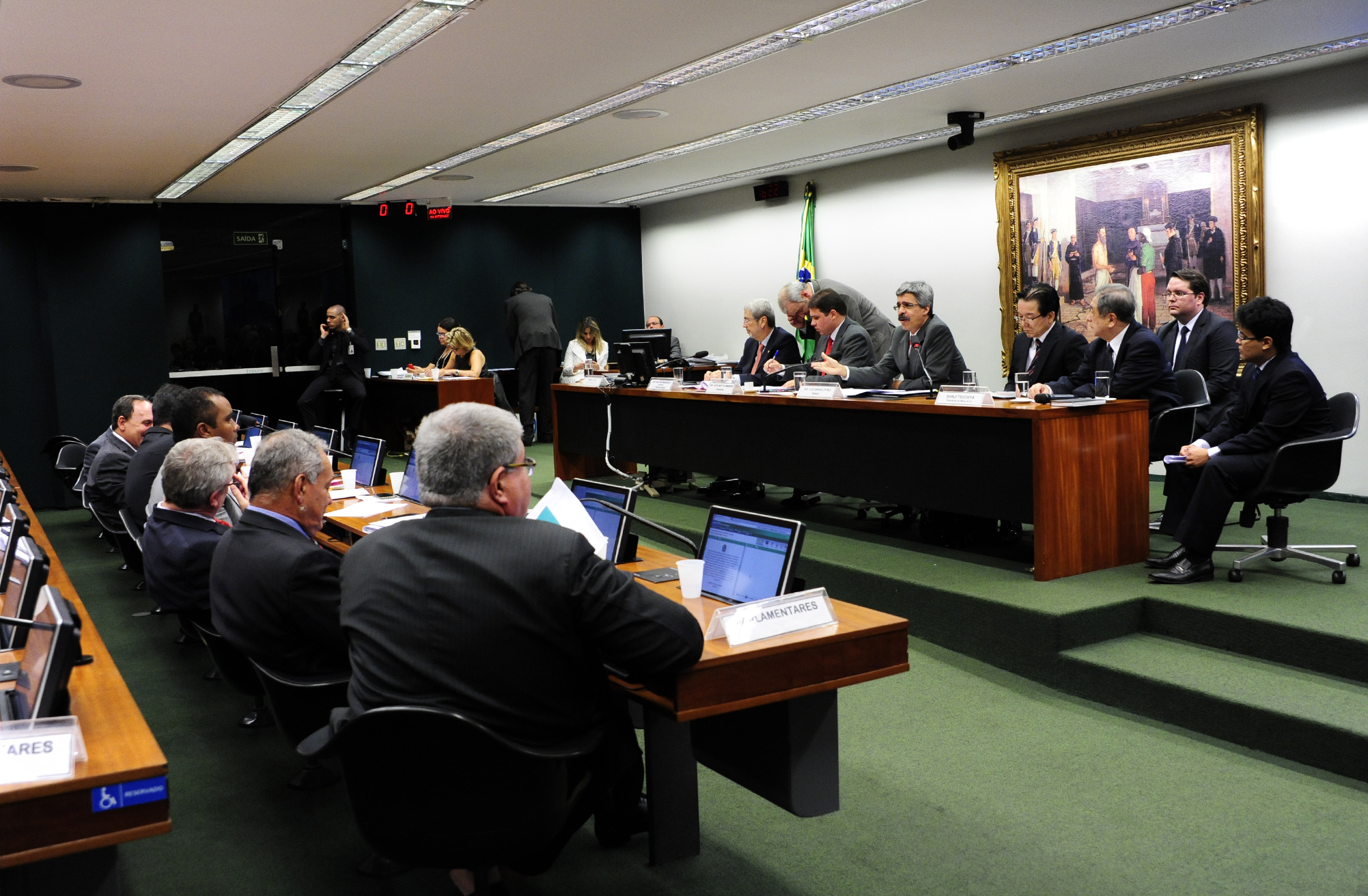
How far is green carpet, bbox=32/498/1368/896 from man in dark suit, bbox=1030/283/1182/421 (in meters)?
1.84

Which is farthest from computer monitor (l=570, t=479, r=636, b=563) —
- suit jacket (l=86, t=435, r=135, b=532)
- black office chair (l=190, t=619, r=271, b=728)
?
suit jacket (l=86, t=435, r=135, b=532)

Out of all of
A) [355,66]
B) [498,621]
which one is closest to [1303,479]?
[498,621]

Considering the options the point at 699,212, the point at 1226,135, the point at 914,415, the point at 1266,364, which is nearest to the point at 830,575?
the point at 914,415

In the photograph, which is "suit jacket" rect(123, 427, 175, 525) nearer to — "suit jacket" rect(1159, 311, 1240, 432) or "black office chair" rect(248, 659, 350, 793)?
"black office chair" rect(248, 659, 350, 793)

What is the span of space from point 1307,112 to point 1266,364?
10.4 feet

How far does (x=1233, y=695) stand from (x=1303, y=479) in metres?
1.31

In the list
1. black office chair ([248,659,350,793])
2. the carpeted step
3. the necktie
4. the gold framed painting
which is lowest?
the carpeted step

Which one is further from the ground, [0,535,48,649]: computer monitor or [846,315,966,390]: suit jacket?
[846,315,966,390]: suit jacket

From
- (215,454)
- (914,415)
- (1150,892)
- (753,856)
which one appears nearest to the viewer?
(1150,892)

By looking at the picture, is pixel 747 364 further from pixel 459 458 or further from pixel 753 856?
pixel 459 458

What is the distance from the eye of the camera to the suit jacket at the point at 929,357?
19.5 ft

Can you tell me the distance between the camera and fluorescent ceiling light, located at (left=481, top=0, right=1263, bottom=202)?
5250 millimetres

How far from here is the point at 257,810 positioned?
3.34 m

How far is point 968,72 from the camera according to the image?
6.40m
